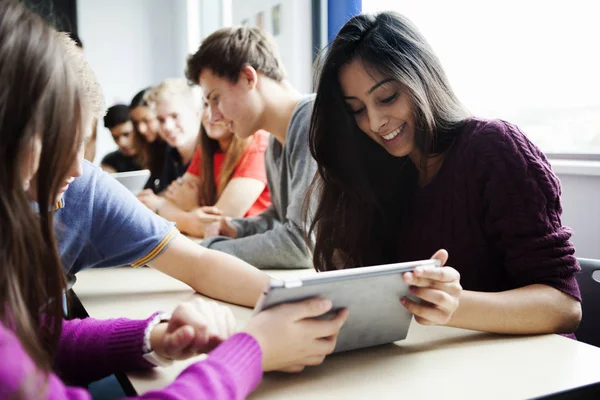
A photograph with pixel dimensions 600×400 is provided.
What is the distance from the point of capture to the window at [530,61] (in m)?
1.76

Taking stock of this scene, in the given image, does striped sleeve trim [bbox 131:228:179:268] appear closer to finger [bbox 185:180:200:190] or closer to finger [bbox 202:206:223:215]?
finger [bbox 202:206:223:215]

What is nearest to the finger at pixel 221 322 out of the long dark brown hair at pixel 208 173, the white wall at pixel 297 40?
the long dark brown hair at pixel 208 173

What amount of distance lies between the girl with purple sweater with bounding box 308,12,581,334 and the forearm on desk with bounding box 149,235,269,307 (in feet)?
0.85

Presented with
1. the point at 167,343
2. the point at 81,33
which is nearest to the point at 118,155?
the point at 81,33

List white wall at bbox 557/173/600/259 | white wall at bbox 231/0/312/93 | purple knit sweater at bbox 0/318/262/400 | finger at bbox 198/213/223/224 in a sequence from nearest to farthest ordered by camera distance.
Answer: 1. purple knit sweater at bbox 0/318/262/400
2. white wall at bbox 557/173/600/259
3. finger at bbox 198/213/223/224
4. white wall at bbox 231/0/312/93

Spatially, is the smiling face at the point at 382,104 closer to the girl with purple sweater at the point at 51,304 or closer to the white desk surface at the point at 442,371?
the white desk surface at the point at 442,371

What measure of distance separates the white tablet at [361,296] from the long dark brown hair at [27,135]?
26 cm

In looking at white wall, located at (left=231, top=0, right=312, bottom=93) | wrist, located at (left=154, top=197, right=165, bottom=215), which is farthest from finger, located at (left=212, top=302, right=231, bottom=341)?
white wall, located at (left=231, top=0, right=312, bottom=93)

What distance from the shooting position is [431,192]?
1188mm

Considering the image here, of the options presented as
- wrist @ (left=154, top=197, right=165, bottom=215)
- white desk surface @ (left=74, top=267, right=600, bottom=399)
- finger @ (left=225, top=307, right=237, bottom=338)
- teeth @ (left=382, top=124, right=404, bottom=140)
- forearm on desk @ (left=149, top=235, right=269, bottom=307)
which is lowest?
wrist @ (left=154, top=197, right=165, bottom=215)

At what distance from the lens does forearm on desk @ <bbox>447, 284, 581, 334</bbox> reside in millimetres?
854

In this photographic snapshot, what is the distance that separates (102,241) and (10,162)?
0.56 metres

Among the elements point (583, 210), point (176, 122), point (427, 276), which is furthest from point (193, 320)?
point (176, 122)

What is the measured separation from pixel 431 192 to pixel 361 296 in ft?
1.72
